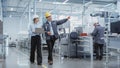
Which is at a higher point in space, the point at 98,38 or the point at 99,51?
the point at 98,38

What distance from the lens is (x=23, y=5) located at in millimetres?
23828

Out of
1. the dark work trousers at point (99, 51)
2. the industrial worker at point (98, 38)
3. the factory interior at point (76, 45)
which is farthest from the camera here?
the dark work trousers at point (99, 51)

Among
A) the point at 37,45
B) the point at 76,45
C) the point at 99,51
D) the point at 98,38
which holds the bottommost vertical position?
the point at 99,51

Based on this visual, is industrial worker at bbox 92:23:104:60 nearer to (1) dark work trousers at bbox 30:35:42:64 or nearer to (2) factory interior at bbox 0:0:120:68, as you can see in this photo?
(2) factory interior at bbox 0:0:120:68

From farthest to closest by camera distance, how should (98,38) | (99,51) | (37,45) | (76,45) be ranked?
(76,45) < (99,51) < (98,38) < (37,45)

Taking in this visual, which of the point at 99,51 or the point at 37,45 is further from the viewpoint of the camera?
the point at 99,51

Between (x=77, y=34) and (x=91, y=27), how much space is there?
1121 mm

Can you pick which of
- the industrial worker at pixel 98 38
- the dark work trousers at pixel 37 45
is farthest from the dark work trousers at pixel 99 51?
the dark work trousers at pixel 37 45

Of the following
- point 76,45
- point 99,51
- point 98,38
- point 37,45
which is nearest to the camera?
point 37,45

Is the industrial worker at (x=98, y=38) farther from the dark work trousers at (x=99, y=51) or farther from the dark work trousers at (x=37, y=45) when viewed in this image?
the dark work trousers at (x=37, y=45)

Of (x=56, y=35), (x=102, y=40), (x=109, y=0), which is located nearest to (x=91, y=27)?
(x=102, y=40)

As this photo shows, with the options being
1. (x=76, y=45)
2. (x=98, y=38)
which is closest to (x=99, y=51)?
(x=98, y=38)

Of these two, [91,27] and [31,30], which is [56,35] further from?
[91,27]

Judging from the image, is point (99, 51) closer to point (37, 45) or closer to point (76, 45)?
point (76, 45)
